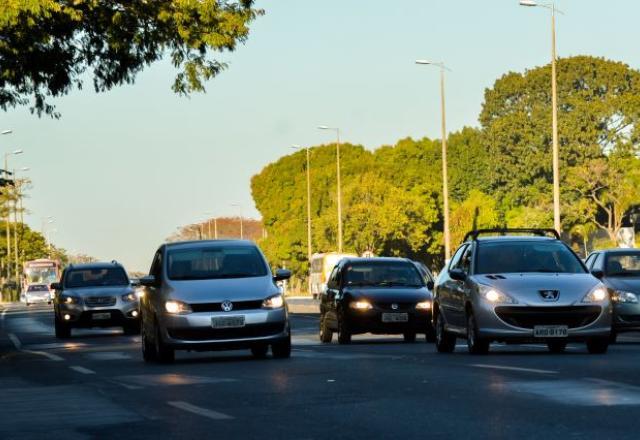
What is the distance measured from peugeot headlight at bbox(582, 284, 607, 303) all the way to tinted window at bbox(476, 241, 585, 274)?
81cm

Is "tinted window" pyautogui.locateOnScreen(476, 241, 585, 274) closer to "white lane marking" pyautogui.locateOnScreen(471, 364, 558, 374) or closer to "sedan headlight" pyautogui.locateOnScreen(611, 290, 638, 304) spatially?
"white lane marking" pyautogui.locateOnScreen(471, 364, 558, 374)

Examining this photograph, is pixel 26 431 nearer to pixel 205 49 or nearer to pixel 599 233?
pixel 205 49

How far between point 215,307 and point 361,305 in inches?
288

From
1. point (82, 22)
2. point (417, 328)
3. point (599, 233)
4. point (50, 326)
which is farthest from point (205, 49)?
point (599, 233)

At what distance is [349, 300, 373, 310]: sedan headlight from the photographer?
29531mm

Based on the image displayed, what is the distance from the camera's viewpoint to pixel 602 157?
334 ft

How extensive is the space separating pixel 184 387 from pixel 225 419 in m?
4.19

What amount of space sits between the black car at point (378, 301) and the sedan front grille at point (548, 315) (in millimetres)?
5954

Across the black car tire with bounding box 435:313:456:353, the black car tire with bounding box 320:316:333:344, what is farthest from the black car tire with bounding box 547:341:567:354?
the black car tire with bounding box 320:316:333:344

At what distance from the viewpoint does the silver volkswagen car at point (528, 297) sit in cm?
2219

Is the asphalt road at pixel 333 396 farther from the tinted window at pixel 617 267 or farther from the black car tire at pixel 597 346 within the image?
the tinted window at pixel 617 267

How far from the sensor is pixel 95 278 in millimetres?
39812

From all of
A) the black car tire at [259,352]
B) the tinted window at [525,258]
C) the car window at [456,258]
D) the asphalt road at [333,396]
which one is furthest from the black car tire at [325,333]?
the tinted window at [525,258]

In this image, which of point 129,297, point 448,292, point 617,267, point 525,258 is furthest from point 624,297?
point 129,297
